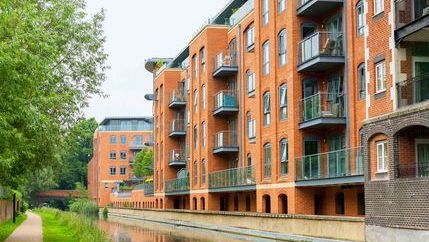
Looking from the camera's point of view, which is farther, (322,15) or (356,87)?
(322,15)

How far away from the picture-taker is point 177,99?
61.9 metres

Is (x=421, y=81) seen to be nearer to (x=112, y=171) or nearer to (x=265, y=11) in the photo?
(x=265, y=11)

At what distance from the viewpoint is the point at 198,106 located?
5341 centimetres

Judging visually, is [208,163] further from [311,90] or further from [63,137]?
[63,137]

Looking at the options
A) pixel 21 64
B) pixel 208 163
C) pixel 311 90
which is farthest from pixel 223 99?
pixel 21 64

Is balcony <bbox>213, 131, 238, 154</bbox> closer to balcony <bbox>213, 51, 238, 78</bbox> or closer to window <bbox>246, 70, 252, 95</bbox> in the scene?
balcony <bbox>213, 51, 238, 78</bbox>

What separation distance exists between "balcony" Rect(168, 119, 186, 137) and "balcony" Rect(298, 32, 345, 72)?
30007 millimetres

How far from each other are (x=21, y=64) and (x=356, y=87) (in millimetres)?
16935

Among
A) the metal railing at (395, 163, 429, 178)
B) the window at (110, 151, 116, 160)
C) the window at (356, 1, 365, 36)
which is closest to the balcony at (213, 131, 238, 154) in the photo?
the window at (356, 1, 365, 36)

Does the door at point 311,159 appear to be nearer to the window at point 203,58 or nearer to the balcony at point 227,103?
the balcony at point 227,103

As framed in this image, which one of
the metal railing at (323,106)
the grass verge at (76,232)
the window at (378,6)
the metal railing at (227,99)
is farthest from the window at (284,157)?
the window at (378,6)

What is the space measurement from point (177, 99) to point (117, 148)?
187 feet

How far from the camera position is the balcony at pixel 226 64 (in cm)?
4656

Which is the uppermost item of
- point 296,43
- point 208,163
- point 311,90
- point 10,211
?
point 296,43
